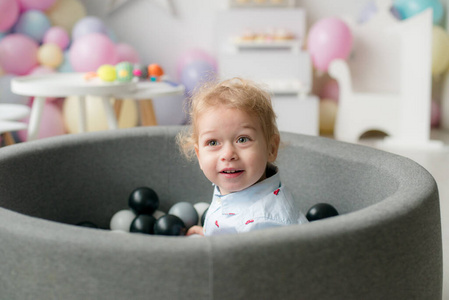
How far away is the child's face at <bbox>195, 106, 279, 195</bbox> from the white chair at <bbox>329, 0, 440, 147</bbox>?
8.26 feet

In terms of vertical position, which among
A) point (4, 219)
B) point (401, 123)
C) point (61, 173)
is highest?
point (4, 219)

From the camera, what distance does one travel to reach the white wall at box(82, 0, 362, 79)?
4.33 metres

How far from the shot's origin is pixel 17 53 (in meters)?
3.51

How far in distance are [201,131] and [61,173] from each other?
626mm

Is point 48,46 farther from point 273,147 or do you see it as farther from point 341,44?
point 273,147

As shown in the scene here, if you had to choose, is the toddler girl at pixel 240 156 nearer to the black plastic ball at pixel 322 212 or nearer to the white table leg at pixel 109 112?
the black plastic ball at pixel 322 212

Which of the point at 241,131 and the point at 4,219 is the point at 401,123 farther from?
the point at 4,219

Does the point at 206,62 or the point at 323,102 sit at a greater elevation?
the point at 206,62

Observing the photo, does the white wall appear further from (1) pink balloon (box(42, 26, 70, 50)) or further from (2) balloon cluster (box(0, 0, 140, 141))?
(1) pink balloon (box(42, 26, 70, 50))

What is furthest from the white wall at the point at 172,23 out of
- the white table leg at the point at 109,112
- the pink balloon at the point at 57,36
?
the white table leg at the point at 109,112

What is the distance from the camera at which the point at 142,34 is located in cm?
437

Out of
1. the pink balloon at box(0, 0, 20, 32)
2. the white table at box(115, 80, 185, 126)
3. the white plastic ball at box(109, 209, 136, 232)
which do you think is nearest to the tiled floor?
the white plastic ball at box(109, 209, 136, 232)

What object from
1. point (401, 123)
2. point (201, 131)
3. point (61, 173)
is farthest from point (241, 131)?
point (401, 123)

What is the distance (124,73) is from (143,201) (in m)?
1.14
